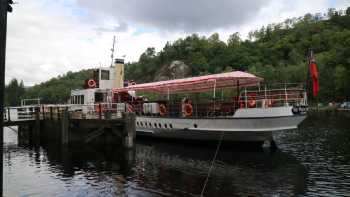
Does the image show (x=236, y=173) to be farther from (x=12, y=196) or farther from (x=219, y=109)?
(x=12, y=196)

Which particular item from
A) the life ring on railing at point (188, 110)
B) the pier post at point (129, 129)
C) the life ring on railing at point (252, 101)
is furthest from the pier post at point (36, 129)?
the life ring on railing at point (252, 101)

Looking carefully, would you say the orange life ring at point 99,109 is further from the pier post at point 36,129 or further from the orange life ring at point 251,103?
the orange life ring at point 251,103

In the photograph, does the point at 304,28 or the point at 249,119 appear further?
the point at 304,28

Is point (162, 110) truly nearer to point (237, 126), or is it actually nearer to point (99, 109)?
point (99, 109)

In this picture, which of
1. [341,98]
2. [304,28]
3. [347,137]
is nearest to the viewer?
[347,137]

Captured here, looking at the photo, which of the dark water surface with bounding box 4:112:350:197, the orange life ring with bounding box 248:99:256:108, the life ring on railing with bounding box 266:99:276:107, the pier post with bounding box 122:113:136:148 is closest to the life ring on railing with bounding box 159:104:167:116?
the dark water surface with bounding box 4:112:350:197

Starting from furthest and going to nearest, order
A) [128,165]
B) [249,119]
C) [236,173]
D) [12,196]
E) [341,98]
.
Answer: [341,98] → [249,119] → [128,165] → [236,173] → [12,196]

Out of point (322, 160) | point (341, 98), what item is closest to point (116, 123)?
point (322, 160)

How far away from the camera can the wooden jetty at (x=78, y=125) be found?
26.8 m

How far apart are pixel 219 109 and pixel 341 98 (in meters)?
82.9

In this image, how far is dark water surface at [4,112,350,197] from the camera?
1551cm

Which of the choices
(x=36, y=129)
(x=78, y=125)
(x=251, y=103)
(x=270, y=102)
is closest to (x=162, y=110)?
(x=78, y=125)

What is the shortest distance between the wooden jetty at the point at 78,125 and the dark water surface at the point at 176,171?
1.46 meters

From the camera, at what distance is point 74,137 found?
2978 cm
